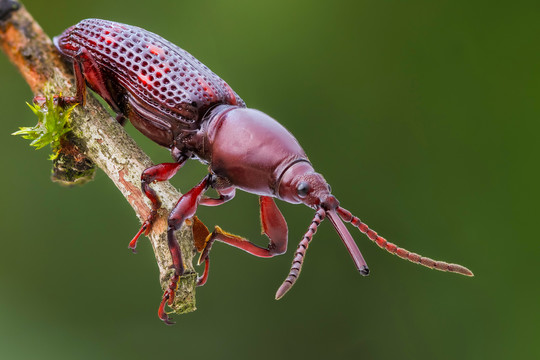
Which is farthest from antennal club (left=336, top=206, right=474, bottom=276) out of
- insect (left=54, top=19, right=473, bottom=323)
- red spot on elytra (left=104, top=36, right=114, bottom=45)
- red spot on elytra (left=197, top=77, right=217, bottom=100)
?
red spot on elytra (left=104, top=36, right=114, bottom=45)

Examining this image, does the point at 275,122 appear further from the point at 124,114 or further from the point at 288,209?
the point at 288,209

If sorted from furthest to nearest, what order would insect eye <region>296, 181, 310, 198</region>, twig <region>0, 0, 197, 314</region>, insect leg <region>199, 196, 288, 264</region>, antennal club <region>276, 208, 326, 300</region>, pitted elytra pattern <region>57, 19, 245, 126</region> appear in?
insect leg <region>199, 196, 288, 264</region> < pitted elytra pattern <region>57, 19, 245, 126</region> < twig <region>0, 0, 197, 314</region> < insect eye <region>296, 181, 310, 198</region> < antennal club <region>276, 208, 326, 300</region>

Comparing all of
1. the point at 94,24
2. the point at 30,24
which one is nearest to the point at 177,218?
the point at 94,24

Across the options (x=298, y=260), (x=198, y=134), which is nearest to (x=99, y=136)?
(x=198, y=134)

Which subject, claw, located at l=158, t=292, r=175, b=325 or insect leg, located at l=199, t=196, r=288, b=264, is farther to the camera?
insect leg, located at l=199, t=196, r=288, b=264

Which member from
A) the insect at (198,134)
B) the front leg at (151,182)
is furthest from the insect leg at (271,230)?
the front leg at (151,182)

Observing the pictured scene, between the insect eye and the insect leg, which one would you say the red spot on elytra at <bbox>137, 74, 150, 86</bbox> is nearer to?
the insect leg

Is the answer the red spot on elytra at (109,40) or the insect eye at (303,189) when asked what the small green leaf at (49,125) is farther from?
the insect eye at (303,189)
